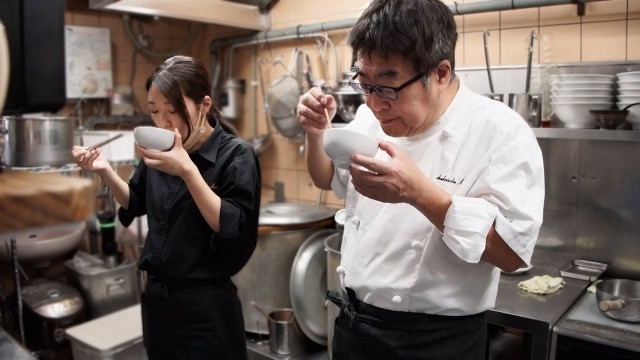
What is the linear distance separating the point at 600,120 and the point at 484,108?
99cm

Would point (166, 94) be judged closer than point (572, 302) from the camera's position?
Yes

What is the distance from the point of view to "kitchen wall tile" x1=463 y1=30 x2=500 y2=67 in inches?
102

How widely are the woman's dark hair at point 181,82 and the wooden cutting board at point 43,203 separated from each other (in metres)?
1.07

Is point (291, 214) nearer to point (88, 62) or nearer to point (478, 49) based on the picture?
point (478, 49)

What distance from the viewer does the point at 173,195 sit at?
163 centimetres

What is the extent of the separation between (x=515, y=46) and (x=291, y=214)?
136 cm

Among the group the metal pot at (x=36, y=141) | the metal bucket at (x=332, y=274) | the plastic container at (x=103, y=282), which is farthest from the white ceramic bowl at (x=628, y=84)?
the plastic container at (x=103, y=282)

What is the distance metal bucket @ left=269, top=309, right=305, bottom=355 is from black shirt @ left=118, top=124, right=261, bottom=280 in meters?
0.98

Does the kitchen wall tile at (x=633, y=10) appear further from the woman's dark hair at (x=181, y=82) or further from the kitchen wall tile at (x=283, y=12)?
the kitchen wall tile at (x=283, y=12)

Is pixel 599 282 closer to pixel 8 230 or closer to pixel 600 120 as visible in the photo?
pixel 600 120

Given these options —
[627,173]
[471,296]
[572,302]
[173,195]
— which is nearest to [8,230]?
[471,296]

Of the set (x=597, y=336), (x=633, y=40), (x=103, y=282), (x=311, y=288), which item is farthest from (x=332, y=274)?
(x=103, y=282)

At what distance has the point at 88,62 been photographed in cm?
362

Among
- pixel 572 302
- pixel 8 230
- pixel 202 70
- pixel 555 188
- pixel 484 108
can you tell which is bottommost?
pixel 572 302
